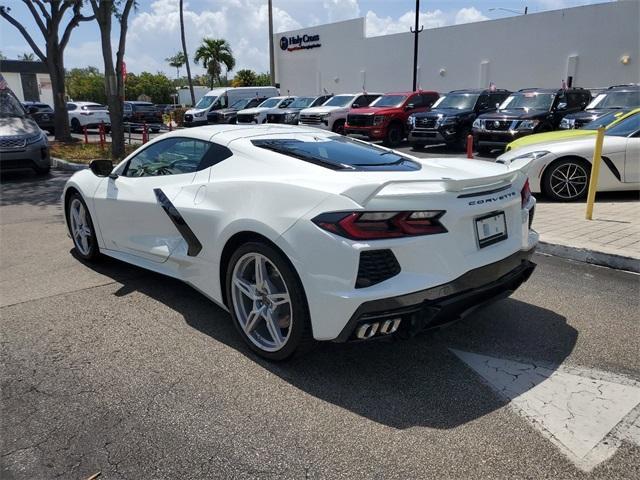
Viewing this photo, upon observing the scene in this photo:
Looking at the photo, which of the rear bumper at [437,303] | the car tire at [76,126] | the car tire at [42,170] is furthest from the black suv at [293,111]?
the rear bumper at [437,303]

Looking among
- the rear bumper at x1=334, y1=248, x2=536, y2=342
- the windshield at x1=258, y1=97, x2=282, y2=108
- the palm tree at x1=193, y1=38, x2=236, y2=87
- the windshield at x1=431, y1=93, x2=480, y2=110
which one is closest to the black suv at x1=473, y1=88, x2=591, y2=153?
the windshield at x1=431, y1=93, x2=480, y2=110

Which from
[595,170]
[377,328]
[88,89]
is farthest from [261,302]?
[88,89]

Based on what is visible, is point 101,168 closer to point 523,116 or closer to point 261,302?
point 261,302

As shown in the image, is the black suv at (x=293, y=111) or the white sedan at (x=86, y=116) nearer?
the black suv at (x=293, y=111)

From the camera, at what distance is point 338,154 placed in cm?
373

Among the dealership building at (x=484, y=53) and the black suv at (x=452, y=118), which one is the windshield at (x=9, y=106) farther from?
the dealership building at (x=484, y=53)

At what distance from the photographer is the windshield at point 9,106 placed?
1202 centimetres

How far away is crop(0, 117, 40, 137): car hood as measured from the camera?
36.0ft

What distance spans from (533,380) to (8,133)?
11.5 meters

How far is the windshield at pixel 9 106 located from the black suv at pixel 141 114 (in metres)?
17.5

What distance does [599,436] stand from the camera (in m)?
2.55

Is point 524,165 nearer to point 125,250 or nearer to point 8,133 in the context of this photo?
point 125,250

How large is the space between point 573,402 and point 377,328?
1.16 metres

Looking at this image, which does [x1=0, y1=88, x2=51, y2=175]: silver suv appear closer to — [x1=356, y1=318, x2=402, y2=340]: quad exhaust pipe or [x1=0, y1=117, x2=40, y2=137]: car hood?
[x1=0, y1=117, x2=40, y2=137]: car hood
